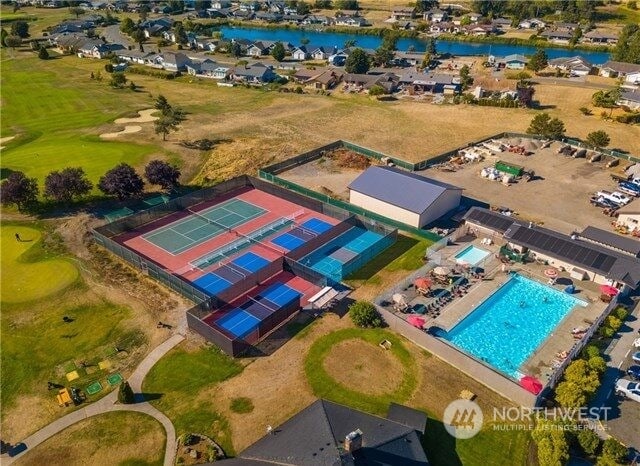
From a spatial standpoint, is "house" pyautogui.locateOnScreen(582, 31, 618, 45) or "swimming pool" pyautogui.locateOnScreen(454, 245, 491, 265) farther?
"house" pyautogui.locateOnScreen(582, 31, 618, 45)

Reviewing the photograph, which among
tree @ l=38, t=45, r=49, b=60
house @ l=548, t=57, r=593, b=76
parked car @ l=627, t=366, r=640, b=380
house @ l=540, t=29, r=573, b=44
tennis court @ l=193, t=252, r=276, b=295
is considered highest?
house @ l=540, t=29, r=573, b=44

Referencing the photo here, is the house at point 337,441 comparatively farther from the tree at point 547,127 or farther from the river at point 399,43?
the river at point 399,43

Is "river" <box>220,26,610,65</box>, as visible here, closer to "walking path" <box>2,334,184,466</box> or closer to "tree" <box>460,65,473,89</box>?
"tree" <box>460,65,473,89</box>

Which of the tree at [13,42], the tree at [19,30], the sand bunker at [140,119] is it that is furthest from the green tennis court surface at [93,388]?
the tree at [19,30]

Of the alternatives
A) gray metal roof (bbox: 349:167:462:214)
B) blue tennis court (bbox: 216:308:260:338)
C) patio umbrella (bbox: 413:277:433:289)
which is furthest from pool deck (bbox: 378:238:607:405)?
blue tennis court (bbox: 216:308:260:338)

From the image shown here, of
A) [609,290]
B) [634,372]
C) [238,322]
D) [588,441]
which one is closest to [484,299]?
[609,290]

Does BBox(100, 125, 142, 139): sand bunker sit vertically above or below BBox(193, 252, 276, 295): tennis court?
above

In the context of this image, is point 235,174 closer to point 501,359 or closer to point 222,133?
point 222,133
